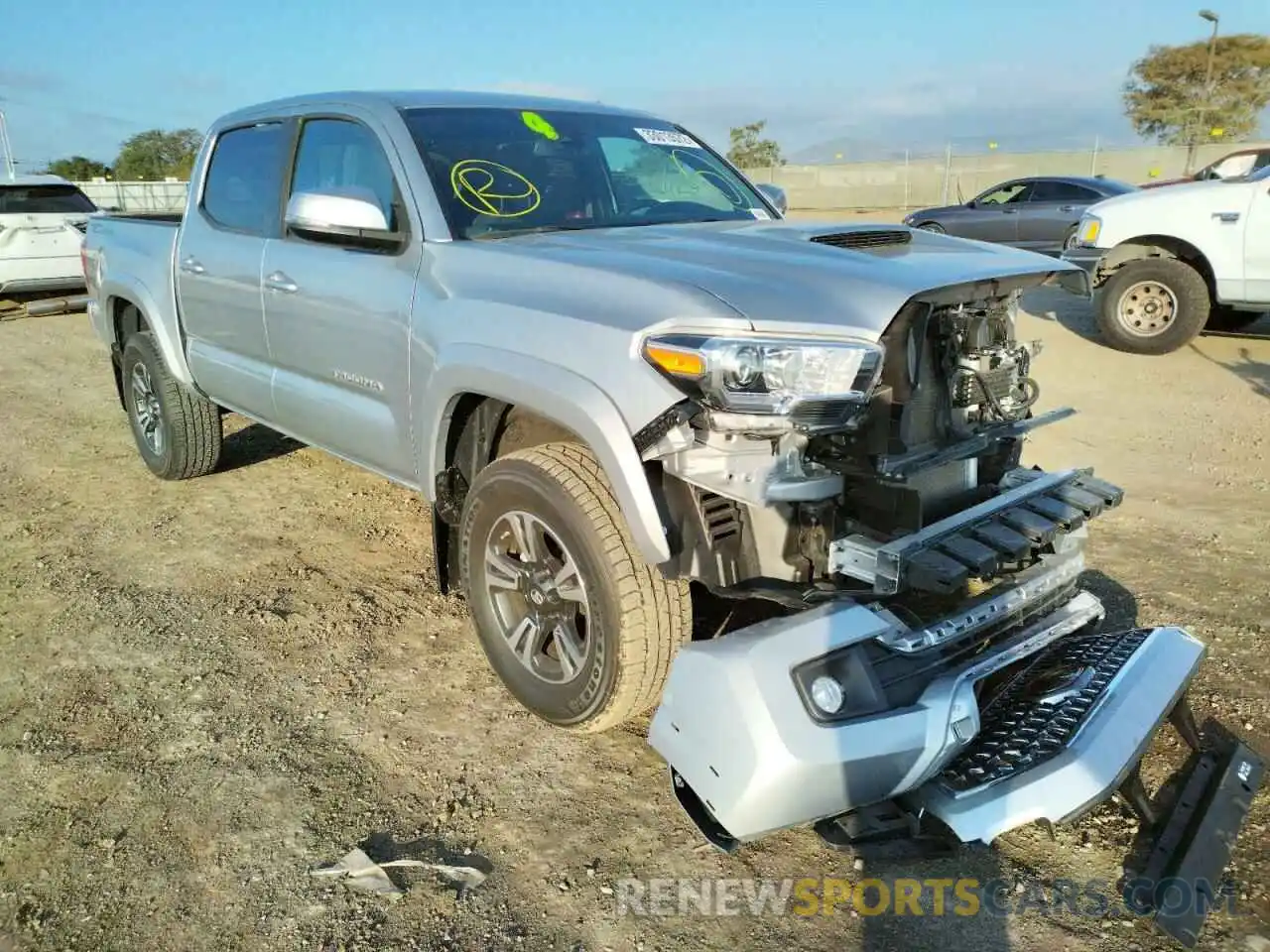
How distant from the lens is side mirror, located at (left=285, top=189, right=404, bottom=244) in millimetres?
3102

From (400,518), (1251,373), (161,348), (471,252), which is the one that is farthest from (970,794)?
(1251,373)

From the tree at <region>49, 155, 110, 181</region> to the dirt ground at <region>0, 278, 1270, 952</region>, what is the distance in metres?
50.7

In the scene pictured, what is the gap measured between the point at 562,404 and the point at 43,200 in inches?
452

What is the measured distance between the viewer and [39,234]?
11016mm

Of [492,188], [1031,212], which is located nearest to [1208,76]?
[1031,212]

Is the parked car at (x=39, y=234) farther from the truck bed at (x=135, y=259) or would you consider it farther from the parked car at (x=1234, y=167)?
the parked car at (x=1234, y=167)

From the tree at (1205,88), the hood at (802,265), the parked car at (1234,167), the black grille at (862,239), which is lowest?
the hood at (802,265)

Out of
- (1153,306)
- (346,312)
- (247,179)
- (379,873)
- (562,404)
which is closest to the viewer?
(379,873)

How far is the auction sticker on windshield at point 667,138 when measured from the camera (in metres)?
4.09

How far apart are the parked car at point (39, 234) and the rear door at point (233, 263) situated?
7907mm

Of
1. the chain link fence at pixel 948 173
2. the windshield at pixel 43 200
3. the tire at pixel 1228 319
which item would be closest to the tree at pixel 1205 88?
the chain link fence at pixel 948 173

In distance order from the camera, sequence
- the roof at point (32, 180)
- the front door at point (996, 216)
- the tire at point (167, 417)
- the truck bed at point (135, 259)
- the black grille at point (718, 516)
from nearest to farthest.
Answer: the black grille at point (718, 516) → the truck bed at point (135, 259) → the tire at point (167, 417) → the roof at point (32, 180) → the front door at point (996, 216)

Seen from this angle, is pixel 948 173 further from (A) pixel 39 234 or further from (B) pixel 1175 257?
(A) pixel 39 234

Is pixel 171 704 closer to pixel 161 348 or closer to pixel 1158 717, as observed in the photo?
pixel 161 348
